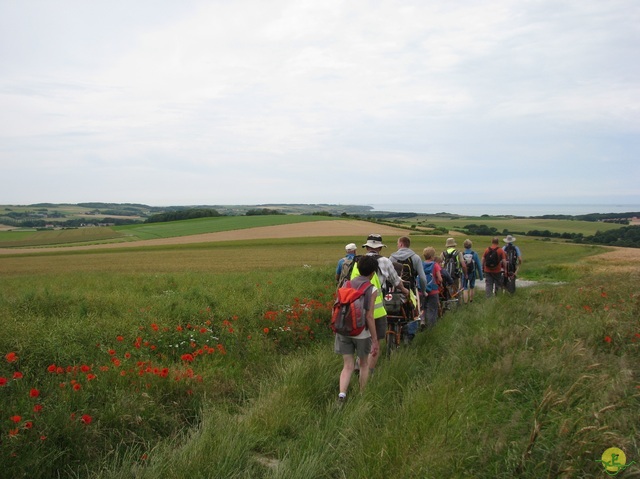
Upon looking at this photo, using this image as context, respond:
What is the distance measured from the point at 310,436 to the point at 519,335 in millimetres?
3208

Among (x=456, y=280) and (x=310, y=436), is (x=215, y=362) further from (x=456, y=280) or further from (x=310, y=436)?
(x=456, y=280)

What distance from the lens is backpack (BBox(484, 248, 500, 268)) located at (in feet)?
35.8

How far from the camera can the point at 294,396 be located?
483 cm

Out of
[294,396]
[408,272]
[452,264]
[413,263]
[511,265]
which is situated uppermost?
[413,263]

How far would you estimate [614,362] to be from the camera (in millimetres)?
4590

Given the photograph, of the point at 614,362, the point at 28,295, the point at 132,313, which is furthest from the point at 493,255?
the point at 28,295

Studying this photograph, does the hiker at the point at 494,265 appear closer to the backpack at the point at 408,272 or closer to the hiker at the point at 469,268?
the hiker at the point at 469,268

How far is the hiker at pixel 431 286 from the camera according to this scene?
830 cm

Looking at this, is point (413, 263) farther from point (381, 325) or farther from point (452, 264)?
point (452, 264)

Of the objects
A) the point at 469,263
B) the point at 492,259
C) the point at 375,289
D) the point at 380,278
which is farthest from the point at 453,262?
the point at 375,289

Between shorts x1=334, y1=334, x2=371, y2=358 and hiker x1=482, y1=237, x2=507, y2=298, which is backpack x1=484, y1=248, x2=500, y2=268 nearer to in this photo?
hiker x1=482, y1=237, x2=507, y2=298

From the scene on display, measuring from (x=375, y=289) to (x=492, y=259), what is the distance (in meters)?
6.71

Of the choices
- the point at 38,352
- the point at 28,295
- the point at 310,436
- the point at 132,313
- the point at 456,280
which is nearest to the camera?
the point at 310,436

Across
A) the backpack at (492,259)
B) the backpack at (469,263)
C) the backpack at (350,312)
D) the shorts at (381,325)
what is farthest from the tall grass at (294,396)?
the backpack at (469,263)
